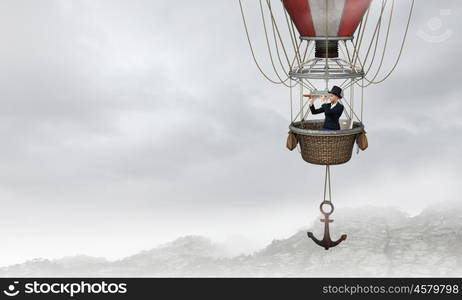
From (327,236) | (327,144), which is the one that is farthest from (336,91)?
(327,236)

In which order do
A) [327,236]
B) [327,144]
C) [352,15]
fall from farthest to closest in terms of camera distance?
[327,236], [327,144], [352,15]

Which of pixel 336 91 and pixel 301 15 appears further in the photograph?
pixel 336 91

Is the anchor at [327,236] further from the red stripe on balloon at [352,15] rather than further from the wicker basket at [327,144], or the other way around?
the red stripe on balloon at [352,15]

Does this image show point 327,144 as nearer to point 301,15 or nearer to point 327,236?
point 327,236

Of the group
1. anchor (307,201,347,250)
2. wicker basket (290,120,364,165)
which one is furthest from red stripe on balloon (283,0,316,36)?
anchor (307,201,347,250)

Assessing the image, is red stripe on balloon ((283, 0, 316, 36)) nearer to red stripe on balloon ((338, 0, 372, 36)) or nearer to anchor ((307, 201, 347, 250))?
red stripe on balloon ((338, 0, 372, 36))

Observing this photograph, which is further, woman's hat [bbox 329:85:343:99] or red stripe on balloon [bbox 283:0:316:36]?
woman's hat [bbox 329:85:343:99]

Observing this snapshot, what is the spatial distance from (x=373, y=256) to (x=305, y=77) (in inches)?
240

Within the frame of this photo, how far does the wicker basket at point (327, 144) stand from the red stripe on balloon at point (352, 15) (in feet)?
3.73

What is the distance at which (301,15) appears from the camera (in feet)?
23.2

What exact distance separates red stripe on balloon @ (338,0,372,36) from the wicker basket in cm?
114

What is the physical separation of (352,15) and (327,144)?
148 cm

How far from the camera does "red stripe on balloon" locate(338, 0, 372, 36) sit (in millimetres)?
6980

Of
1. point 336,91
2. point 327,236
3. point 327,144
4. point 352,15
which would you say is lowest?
point 327,236
